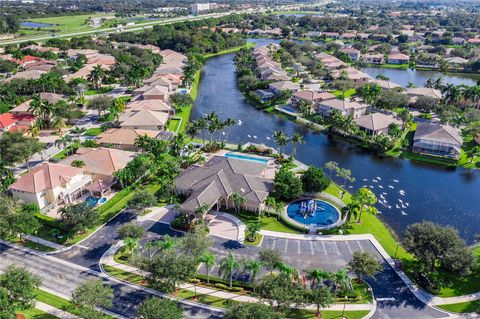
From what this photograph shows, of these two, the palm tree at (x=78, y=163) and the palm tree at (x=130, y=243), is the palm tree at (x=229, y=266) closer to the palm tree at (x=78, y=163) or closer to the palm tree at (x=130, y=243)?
the palm tree at (x=130, y=243)

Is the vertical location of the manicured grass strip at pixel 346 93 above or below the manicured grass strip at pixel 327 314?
above

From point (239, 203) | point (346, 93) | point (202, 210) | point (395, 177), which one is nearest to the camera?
point (202, 210)

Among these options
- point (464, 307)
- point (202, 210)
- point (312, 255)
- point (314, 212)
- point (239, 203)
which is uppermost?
point (202, 210)

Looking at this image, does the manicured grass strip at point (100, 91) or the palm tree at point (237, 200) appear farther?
the manicured grass strip at point (100, 91)

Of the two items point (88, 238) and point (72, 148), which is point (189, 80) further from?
point (88, 238)

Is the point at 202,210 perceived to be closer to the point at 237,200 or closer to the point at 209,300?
the point at 237,200

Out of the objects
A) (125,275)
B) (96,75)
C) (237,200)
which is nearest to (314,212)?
(237,200)

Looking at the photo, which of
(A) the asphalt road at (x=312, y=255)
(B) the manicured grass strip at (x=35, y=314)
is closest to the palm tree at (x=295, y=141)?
(A) the asphalt road at (x=312, y=255)

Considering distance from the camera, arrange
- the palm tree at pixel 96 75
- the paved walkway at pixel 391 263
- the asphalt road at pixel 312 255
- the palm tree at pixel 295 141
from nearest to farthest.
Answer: the asphalt road at pixel 312 255
the paved walkway at pixel 391 263
the palm tree at pixel 295 141
the palm tree at pixel 96 75
